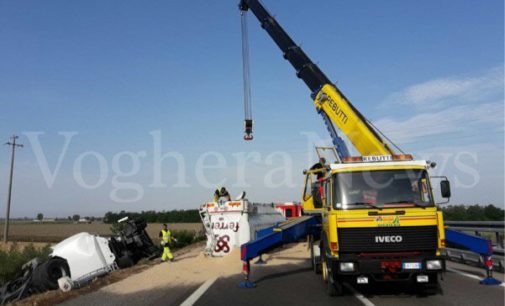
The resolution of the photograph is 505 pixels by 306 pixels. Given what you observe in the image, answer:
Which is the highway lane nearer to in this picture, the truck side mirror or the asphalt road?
the asphalt road

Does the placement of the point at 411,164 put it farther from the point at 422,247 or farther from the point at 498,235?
the point at 498,235

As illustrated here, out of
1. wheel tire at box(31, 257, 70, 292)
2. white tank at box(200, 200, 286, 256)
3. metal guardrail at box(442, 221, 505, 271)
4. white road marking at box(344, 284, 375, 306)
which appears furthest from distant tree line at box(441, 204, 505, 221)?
wheel tire at box(31, 257, 70, 292)

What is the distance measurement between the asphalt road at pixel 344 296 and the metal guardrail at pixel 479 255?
0.53 metres

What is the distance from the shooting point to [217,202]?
63.4 feet

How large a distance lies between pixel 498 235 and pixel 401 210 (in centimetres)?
562

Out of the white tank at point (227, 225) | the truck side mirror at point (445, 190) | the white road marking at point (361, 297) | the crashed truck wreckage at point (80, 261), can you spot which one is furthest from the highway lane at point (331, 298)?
the white tank at point (227, 225)

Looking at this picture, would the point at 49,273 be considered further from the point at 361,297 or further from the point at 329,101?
the point at 329,101

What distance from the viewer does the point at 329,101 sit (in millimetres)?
17047

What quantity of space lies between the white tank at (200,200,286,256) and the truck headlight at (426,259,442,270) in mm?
11097

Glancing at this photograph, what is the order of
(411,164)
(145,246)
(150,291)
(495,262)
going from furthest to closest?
(145,246) < (495,262) < (150,291) < (411,164)

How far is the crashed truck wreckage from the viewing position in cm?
1289

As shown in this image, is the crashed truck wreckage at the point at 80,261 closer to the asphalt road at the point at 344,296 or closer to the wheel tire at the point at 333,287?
the asphalt road at the point at 344,296

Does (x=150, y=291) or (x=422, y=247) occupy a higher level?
(x=422, y=247)

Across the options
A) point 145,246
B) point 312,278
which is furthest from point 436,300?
point 145,246
